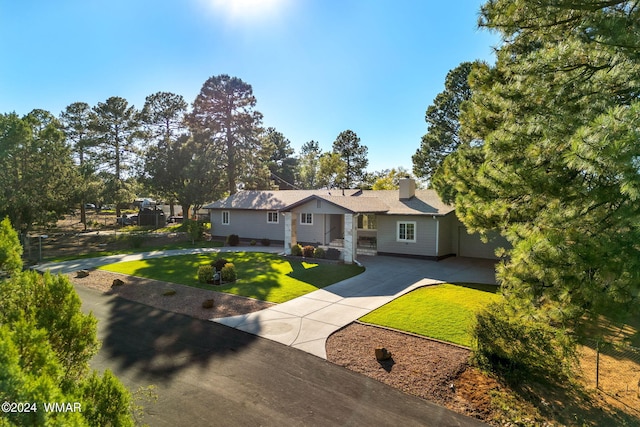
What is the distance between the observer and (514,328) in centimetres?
688

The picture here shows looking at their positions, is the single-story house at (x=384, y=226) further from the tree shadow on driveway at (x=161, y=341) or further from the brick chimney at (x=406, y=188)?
the tree shadow on driveway at (x=161, y=341)

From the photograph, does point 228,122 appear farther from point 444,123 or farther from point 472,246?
point 472,246

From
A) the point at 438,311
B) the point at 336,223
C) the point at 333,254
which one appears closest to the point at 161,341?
the point at 438,311

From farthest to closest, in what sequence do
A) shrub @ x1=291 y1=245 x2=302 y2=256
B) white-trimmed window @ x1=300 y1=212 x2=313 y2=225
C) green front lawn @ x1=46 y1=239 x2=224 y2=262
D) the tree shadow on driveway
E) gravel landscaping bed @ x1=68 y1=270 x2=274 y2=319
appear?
white-trimmed window @ x1=300 y1=212 x2=313 y2=225
green front lawn @ x1=46 y1=239 x2=224 y2=262
shrub @ x1=291 y1=245 x2=302 y2=256
gravel landscaping bed @ x1=68 y1=270 x2=274 y2=319
the tree shadow on driveway

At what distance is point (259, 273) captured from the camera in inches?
654

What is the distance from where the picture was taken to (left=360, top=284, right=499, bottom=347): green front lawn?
9.20 meters

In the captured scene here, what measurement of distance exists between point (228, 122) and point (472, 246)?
91.7 feet

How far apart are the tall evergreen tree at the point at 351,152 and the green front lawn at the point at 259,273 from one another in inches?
1411

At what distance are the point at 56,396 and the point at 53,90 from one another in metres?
22.1

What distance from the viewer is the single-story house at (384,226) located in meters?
19.7

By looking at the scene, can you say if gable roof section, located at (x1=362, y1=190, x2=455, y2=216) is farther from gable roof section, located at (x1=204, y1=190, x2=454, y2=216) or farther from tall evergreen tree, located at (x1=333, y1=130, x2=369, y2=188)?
tall evergreen tree, located at (x1=333, y1=130, x2=369, y2=188)

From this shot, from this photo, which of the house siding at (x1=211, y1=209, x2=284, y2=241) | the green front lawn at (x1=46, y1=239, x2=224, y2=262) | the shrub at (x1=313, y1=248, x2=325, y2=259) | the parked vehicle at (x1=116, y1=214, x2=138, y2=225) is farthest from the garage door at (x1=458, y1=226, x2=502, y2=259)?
the parked vehicle at (x1=116, y1=214, x2=138, y2=225)

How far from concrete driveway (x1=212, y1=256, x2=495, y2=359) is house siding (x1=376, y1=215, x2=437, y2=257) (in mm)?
857

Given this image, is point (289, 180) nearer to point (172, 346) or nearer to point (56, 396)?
point (172, 346)
